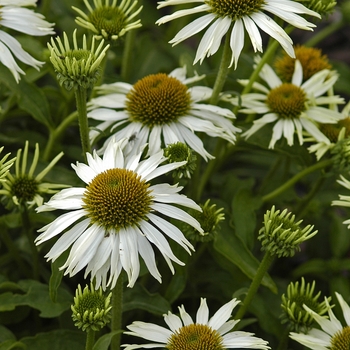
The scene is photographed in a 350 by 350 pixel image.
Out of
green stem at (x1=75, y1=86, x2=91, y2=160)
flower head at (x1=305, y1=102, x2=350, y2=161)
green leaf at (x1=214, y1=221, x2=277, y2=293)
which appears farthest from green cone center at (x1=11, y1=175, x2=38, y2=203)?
flower head at (x1=305, y1=102, x2=350, y2=161)

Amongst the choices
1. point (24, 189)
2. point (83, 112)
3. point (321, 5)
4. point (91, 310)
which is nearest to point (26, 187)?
point (24, 189)

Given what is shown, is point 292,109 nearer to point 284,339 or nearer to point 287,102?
point 287,102

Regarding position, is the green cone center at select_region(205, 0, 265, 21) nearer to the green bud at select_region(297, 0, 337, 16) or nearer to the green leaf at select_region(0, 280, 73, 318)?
the green bud at select_region(297, 0, 337, 16)

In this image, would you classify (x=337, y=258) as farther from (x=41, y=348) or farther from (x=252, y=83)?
(x=41, y=348)

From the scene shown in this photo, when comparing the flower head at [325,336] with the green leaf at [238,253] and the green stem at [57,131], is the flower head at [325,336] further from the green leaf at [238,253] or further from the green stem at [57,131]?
the green stem at [57,131]

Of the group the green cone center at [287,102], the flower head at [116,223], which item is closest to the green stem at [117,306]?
the flower head at [116,223]
